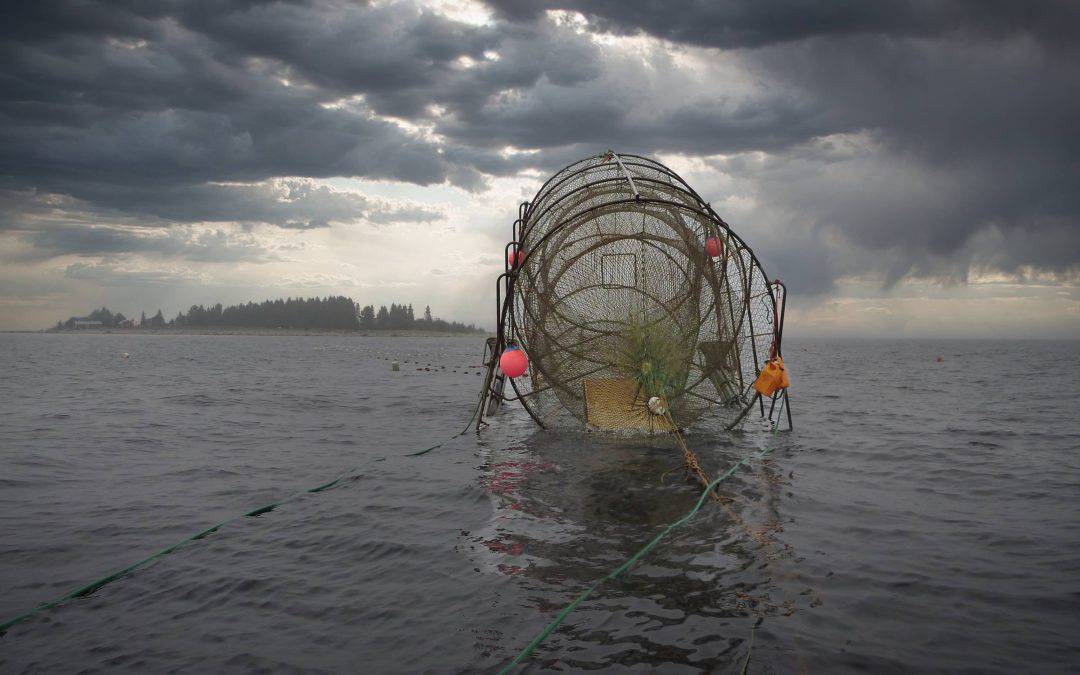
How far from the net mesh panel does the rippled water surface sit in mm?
1066

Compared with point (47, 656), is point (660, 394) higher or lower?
higher

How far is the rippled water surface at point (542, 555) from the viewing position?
4270 millimetres

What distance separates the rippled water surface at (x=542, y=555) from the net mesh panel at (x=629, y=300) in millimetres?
1066

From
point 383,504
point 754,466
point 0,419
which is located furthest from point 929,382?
point 0,419

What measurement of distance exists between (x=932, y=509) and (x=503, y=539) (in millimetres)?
5073

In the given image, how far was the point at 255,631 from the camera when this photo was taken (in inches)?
182

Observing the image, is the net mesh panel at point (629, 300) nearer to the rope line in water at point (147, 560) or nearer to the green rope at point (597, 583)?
the green rope at point (597, 583)

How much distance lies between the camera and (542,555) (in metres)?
5.88

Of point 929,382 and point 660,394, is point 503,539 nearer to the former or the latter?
point 660,394

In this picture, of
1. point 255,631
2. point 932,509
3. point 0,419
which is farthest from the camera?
point 0,419

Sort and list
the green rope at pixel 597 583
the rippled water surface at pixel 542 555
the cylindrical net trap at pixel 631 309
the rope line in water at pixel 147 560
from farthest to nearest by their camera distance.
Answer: the cylindrical net trap at pixel 631 309 → the rope line in water at pixel 147 560 → the rippled water surface at pixel 542 555 → the green rope at pixel 597 583

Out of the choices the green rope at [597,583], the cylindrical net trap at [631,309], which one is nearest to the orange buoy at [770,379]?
the cylindrical net trap at [631,309]

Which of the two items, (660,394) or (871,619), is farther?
(660,394)

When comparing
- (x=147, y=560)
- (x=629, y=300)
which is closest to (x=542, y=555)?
(x=147, y=560)
